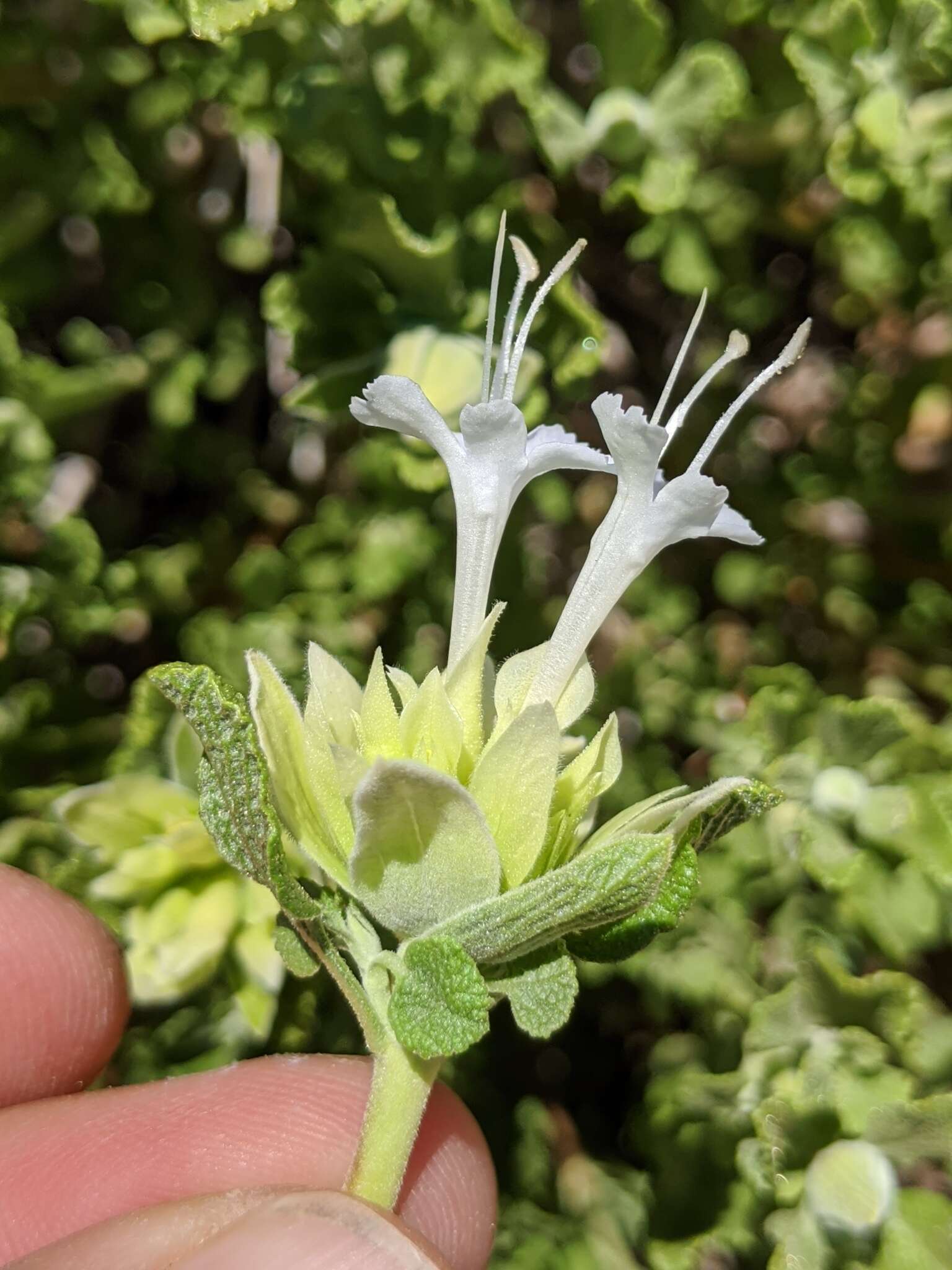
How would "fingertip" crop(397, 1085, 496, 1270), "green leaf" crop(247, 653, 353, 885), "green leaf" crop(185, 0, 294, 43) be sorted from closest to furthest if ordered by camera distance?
"green leaf" crop(247, 653, 353, 885) < "green leaf" crop(185, 0, 294, 43) < "fingertip" crop(397, 1085, 496, 1270)

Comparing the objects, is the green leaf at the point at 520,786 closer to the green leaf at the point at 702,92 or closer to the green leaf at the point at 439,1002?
the green leaf at the point at 439,1002

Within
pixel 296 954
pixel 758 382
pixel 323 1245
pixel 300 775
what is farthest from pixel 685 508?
pixel 323 1245

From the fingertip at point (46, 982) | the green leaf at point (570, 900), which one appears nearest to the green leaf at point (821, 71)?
the green leaf at point (570, 900)

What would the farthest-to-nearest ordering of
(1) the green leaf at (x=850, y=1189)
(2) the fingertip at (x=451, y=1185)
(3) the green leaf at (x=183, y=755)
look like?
(3) the green leaf at (x=183, y=755) → (1) the green leaf at (x=850, y=1189) → (2) the fingertip at (x=451, y=1185)

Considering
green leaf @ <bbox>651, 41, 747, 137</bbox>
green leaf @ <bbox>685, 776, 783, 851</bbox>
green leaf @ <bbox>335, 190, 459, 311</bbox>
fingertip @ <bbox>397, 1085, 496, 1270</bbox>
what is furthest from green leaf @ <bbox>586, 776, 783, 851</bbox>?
green leaf @ <bbox>651, 41, 747, 137</bbox>

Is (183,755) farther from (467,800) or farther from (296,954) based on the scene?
(467,800)

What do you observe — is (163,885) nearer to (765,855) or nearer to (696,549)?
(765,855)

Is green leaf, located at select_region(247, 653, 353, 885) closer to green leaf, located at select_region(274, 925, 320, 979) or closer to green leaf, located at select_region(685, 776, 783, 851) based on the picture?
green leaf, located at select_region(274, 925, 320, 979)
